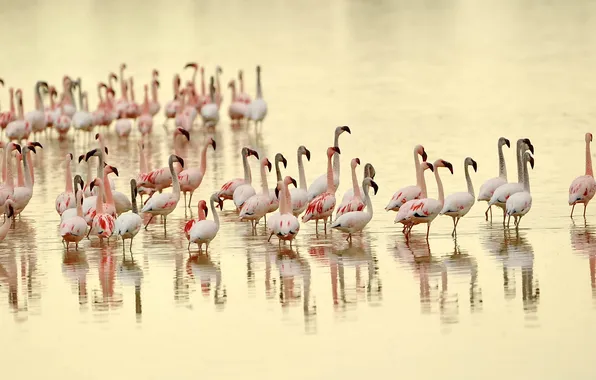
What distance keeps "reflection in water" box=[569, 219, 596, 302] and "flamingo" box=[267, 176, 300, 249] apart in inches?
115

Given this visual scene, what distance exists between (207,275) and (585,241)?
13.2ft

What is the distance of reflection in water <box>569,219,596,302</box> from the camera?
44.3 feet

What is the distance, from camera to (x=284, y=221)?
568 inches

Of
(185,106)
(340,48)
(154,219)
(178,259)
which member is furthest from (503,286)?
(340,48)

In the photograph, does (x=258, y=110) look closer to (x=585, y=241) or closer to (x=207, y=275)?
(x=585, y=241)

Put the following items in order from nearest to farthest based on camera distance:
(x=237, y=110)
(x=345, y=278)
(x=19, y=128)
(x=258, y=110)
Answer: (x=345, y=278) < (x=19, y=128) < (x=258, y=110) < (x=237, y=110)

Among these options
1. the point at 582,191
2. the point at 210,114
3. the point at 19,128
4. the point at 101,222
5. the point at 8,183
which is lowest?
the point at 101,222

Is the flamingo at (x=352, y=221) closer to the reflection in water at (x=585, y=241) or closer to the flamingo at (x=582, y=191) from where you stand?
the reflection in water at (x=585, y=241)

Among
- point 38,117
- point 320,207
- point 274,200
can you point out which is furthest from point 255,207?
point 38,117

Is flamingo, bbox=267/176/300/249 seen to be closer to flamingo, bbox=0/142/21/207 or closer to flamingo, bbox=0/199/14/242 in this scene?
flamingo, bbox=0/199/14/242

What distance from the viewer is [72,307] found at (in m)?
12.7

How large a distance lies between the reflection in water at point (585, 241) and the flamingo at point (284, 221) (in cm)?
Result: 291

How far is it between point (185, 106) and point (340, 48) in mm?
14866

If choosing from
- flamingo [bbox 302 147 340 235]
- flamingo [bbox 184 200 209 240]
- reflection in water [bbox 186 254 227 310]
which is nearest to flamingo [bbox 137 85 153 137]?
flamingo [bbox 302 147 340 235]
